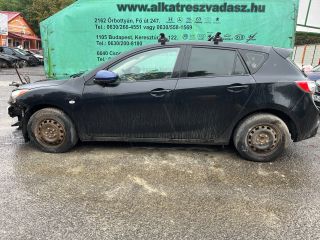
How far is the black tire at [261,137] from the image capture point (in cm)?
464

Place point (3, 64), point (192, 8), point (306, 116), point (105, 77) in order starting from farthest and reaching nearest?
point (3, 64)
point (192, 8)
point (306, 116)
point (105, 77)

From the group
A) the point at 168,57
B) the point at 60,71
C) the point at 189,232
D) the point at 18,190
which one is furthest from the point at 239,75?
the point at 60,71

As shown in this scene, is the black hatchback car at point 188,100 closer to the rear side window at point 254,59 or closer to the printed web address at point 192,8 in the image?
the rear side window at point 254,59

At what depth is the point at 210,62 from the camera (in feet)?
15.4

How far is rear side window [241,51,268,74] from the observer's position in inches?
182

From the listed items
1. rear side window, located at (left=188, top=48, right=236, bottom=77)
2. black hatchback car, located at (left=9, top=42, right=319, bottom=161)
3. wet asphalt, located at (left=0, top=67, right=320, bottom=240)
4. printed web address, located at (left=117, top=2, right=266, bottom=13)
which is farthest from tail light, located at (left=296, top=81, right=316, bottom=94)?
printed web address, located at (left=117, top=2, right=266, bottom=13)

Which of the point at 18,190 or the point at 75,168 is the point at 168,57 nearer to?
the point at 75,168

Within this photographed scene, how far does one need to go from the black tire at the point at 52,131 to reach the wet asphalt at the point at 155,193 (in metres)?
0.14

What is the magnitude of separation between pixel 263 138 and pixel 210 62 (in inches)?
50.2

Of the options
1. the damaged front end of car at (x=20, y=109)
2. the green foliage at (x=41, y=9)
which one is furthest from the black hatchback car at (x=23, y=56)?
the damaged front end of car at (x=20, y=109)

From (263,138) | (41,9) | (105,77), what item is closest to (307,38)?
(263,138)

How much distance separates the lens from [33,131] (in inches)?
192

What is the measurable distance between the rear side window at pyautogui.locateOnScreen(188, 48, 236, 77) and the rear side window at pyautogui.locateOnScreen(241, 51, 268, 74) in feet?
0.53

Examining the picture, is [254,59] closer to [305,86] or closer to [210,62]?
[210,62]
